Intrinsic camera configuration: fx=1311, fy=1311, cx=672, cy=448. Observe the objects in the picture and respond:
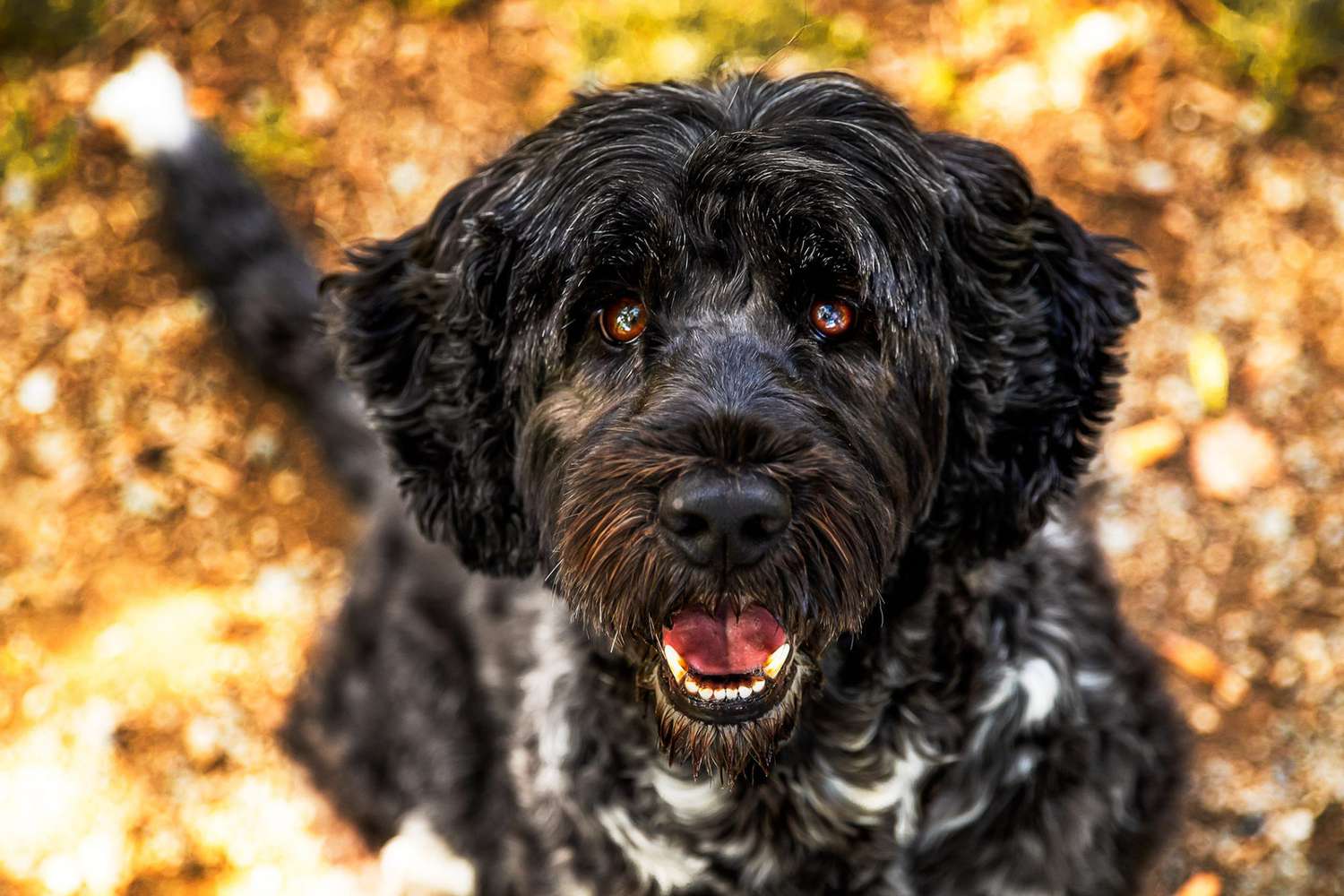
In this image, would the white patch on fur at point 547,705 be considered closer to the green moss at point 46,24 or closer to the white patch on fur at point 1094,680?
the white patch on fur at point 1094,680

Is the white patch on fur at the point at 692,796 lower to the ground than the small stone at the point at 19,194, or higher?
lower

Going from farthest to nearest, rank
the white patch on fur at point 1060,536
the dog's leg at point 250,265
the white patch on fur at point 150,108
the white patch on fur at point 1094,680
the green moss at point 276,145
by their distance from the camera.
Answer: the green moss at point 276,145
the white patch on fur at point 150,108
the dog's leg at point 250,265
the white patch on fur at point 1060,536
the white patch on fur at point 1094,680

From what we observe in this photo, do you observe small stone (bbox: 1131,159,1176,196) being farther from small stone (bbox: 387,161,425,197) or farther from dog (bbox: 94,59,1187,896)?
small stone (bbox: 387,161,425,197)

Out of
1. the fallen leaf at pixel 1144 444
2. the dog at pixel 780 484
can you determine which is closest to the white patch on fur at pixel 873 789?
the dog at pixel 780 484

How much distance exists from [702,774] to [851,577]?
0.64m

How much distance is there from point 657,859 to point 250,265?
7.48 feet

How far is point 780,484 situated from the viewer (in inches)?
85.2

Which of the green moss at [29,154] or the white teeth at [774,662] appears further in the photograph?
the green moss at [29,154]

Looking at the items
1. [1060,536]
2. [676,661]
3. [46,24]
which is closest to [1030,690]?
[1060,536]

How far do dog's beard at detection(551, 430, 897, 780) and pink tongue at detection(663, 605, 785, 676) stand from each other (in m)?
0.02

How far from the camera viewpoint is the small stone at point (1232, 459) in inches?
162

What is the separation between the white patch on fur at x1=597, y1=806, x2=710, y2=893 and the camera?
112 inches

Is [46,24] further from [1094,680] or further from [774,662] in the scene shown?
[1094,680]

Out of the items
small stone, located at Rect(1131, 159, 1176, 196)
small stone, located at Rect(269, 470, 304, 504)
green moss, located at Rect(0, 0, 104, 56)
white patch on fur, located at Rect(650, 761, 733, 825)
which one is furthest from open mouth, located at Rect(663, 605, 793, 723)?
green moss, located at Rect(0, 0, 104, 56)
